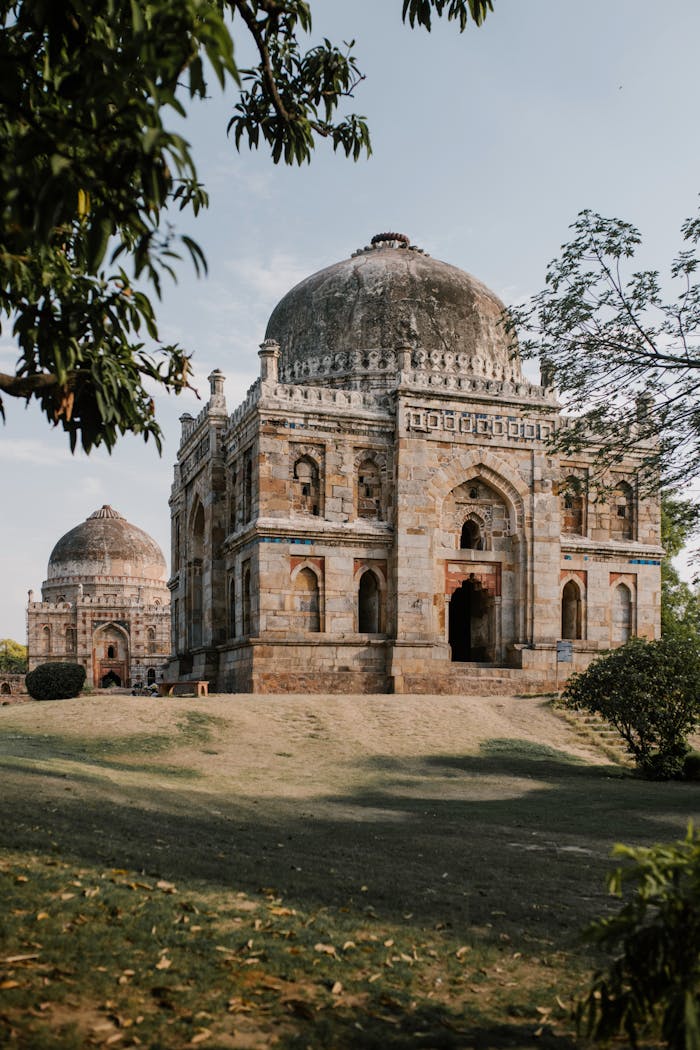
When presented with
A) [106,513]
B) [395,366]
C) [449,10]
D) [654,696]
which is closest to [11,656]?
[106,513]

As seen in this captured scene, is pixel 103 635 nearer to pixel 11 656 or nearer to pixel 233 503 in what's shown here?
pixel 11 656

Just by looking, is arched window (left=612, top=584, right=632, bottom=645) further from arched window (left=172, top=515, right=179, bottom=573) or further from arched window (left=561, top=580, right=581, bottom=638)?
arched window (left=172, top=515, right=179, bottom=573)

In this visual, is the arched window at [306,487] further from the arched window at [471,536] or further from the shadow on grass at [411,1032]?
the shadow on grass at [411,1032]

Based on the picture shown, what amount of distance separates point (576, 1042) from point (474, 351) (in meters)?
27.9

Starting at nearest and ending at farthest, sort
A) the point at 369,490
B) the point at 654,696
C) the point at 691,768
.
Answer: the point at 691,768 → the point at 654,696 → the point at 369,490

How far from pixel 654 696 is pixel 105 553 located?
50785 millimetres

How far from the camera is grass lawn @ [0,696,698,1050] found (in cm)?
531

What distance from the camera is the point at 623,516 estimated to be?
105 ft

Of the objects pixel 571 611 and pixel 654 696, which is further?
pixel 571 611

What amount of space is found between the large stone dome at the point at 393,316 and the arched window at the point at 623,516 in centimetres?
501

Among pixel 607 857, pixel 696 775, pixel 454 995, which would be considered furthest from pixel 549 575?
pixel 454 995

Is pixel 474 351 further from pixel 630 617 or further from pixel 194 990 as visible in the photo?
pixel 194 990

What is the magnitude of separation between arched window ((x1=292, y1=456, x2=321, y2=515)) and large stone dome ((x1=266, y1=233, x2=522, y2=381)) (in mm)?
4106

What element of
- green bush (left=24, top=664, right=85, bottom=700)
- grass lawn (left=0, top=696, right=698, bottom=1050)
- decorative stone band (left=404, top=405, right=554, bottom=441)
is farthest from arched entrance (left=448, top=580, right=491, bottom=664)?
grass lawn (left=0, top=696, right=698, bottom=1050)
